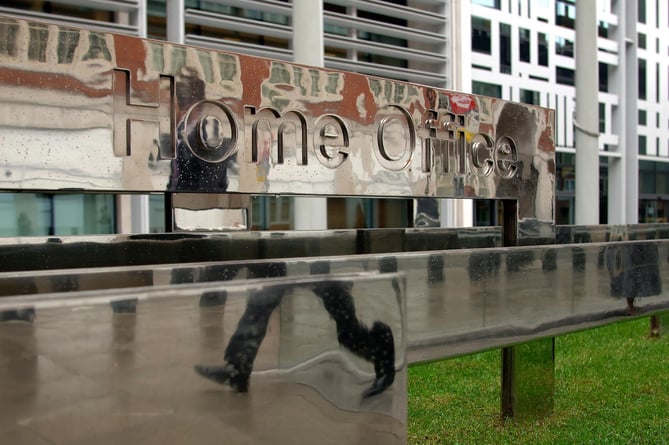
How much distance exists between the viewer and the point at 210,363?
1.36 meters

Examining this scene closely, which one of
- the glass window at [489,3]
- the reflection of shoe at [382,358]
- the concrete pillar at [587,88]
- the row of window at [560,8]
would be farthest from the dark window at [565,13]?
the reflection of shoe at [382,358]

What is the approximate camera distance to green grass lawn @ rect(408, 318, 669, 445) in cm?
384

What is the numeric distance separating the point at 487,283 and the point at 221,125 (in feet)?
2.91

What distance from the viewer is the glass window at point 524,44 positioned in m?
26.4

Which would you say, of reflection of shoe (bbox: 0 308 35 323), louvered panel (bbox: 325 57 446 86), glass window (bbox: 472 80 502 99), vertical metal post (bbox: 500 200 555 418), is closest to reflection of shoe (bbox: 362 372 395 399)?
reflection of shoe (bbox: 0 308 35 323)

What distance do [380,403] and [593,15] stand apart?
739 inches

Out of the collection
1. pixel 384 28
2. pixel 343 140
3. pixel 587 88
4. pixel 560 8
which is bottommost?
pixel 343 140

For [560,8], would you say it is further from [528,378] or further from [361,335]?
[361,335]

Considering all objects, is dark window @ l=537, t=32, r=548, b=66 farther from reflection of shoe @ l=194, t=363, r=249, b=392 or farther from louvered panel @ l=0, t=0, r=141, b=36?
reflection of shoe @ l=194, t=363, r=249, b=392

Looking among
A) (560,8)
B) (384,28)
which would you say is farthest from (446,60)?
(560,8)

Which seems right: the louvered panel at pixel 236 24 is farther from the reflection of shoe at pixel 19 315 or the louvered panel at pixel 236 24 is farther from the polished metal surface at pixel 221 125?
the reflection of shoe at pixel 19 315

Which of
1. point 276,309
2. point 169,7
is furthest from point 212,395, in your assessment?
point 169,7

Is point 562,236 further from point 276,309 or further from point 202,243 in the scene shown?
point 276,309

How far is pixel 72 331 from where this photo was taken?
3.97 feet
